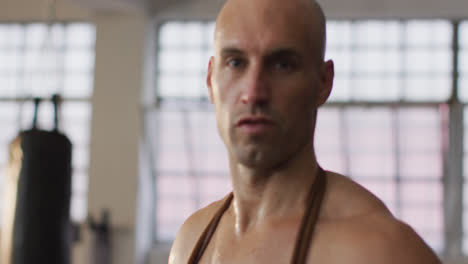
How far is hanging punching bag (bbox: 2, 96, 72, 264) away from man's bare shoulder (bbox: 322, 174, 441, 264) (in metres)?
2.33

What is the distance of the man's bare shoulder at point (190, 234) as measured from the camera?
1435mm

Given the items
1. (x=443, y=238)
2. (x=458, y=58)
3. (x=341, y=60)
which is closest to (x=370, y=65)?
(x=341, y=60)

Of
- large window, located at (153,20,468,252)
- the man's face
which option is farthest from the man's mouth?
large window, located at (153,20,468,252)

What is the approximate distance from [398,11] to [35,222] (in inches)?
217

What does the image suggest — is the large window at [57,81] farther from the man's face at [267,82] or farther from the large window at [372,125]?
the man's face at [267,82]

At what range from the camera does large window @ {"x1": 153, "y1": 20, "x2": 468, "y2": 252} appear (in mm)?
7477

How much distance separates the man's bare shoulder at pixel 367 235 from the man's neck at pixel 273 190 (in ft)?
0.24

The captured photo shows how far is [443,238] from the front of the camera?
24.8 ft

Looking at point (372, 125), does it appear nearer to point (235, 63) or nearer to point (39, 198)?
point (39, 198)

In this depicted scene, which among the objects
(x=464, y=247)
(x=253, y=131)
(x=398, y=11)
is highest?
(x=398, y=11)

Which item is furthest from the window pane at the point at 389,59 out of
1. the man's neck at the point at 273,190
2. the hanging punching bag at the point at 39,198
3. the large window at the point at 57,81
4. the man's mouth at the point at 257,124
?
the man's mouth at the point at 257,124

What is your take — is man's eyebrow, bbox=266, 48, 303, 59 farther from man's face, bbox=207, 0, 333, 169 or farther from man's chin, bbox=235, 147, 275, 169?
man's chin, bbox=235, 147, 275, 169

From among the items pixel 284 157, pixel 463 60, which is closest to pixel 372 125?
pixel 463 60

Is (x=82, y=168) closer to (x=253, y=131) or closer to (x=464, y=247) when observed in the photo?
(x=464, y=247)
